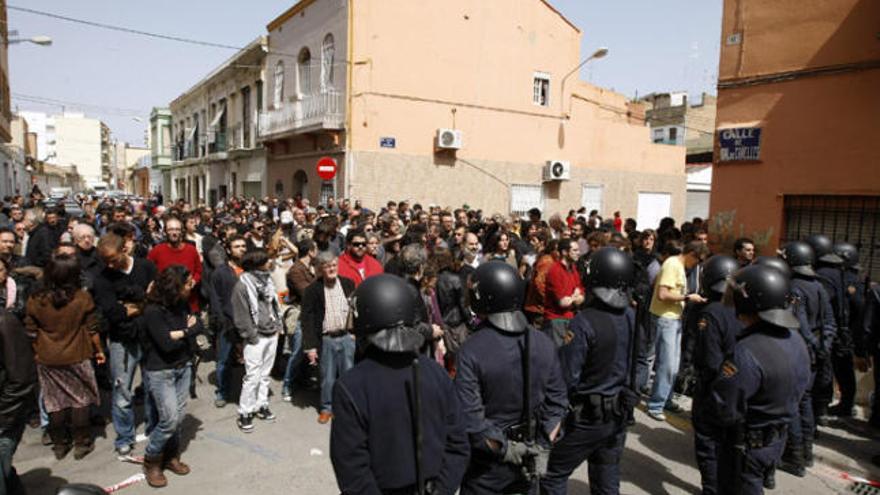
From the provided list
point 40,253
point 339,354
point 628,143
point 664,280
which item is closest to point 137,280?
point 339,354

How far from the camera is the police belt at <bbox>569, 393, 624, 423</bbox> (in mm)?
3400

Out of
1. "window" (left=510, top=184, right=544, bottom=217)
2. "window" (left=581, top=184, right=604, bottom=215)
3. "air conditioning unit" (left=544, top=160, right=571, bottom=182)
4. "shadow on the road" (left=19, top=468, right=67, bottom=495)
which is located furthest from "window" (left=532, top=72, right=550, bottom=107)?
"shadow on the road" (left=19, top=468, right=67, bottom=495)

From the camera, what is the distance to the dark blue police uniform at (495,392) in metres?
2.90

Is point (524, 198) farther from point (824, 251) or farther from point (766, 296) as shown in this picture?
point (766, 296)

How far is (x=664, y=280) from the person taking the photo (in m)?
5.86

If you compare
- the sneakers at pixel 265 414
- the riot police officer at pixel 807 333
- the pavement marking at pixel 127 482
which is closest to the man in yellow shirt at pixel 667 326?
the riot police officer at pixel 807 333

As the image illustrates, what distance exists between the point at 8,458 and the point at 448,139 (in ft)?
48.3

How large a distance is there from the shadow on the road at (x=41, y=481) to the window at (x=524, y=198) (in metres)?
16.0

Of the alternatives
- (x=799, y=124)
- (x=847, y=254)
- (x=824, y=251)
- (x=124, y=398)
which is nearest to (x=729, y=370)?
(x=824, y=251)

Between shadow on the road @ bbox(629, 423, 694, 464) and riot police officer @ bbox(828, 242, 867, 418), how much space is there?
77.3 inches

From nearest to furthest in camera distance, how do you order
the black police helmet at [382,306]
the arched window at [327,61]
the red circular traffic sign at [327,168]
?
the black police helmet at [382,306], the red circular traffic sign at [327,168], the arched window at [327,61]

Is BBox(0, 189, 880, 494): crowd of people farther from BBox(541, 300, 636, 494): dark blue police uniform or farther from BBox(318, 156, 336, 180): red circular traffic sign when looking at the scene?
BBox(318, 156, 336, 180): red circular traffic sign

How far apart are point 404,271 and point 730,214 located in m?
7.35

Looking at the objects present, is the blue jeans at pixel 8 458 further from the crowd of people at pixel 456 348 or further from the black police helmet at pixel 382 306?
the black police helmet at pixel 382 306
